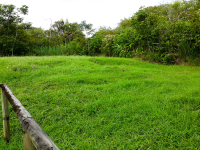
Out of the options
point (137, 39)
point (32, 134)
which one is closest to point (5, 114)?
point (32, 134)

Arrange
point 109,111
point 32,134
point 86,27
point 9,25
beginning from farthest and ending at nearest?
point 86,27
point 9,25
point 109,111
point 32,134

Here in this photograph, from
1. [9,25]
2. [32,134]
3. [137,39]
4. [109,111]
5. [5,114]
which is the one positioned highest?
[9,25]

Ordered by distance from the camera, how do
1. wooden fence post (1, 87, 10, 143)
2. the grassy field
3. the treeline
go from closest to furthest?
wooden fence post (1, 87, 10, 143)
the grassy field
the treeline

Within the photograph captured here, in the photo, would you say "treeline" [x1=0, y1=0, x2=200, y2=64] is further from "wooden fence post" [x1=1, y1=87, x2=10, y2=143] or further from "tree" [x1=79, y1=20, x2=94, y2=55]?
"wooden fence post" [x1=1, y1=87, x2=10, y2=143]

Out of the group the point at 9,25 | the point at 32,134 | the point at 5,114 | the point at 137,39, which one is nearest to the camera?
the point at 32,134

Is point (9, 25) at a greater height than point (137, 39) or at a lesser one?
greater

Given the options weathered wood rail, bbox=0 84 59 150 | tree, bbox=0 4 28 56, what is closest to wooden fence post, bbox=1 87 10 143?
weathered wood rail, bbox=0 84 59 150

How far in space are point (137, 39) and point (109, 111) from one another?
Result: 6.18m

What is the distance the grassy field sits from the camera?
187cm

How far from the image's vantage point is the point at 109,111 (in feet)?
8.32

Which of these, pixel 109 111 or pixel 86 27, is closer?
pixel 109 111

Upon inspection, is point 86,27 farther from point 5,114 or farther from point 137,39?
point 5,114

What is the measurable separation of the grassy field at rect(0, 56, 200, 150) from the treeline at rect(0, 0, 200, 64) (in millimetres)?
2476

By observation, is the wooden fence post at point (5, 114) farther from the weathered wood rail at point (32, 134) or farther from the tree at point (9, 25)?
the tree at point (9, 25)
